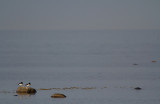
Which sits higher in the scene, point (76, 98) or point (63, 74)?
point (63, 74)

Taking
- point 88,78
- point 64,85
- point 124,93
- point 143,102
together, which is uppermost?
point 88,78

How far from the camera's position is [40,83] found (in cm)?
6069

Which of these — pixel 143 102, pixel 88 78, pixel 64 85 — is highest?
pixel 88 78

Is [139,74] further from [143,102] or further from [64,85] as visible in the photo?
[143,102]

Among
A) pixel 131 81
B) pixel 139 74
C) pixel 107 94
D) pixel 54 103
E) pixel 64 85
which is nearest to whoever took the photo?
pixel 54 103

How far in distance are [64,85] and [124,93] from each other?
33.6 ft

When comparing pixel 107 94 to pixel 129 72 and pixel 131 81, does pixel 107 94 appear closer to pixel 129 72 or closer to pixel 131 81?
pixel 131 81

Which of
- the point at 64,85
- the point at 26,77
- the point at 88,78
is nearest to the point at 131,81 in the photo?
the point at 88,78

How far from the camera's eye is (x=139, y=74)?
73.6 m

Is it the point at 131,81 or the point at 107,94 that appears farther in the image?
the point at 131,81

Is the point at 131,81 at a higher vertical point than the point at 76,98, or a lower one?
higher

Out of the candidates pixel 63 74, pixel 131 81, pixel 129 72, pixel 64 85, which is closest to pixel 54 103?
pixel 64 85

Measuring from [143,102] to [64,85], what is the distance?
51.2 feet

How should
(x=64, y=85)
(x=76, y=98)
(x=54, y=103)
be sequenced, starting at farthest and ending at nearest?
(x=64, y=85), (x=76, y=98), (x=54, y=103)
